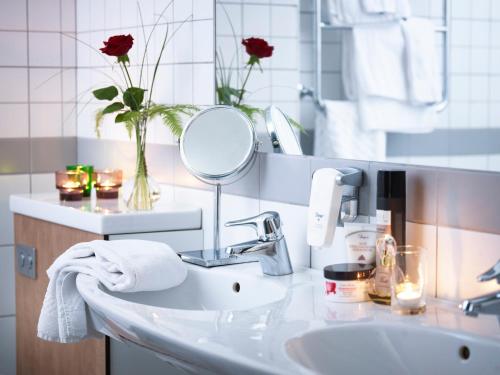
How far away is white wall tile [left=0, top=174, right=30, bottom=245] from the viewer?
3.07 m

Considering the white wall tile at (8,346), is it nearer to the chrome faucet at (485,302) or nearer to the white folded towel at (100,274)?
the white folded towel at (100,274)

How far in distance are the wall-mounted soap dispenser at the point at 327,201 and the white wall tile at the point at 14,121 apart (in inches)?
60.4

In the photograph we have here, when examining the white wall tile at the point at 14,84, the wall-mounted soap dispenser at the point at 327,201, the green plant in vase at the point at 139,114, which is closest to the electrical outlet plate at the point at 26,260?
the green plant in vase at the point at 139,114

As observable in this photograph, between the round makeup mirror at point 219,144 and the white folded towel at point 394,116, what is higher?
the white folded towel at point 394,116

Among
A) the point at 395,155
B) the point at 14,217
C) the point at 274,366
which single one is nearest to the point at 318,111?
the point at 395,155

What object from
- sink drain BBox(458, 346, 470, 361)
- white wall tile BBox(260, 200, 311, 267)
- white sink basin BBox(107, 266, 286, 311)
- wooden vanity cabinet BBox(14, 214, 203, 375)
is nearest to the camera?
sink drain BBox(458, 346, 470, 361)

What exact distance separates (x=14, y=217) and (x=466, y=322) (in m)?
1.69

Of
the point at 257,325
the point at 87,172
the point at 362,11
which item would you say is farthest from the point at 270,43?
the point at 257,325

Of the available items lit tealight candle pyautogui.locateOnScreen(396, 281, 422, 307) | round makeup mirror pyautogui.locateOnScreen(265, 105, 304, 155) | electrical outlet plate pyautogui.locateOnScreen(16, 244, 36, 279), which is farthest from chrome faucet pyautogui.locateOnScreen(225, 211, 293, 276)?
electrical outlet plate pyautogui.locateOnScreen(16, 244, 36, 279)

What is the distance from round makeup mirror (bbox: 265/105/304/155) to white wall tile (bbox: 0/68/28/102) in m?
1.15

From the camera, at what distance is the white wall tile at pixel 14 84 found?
3.06 meters

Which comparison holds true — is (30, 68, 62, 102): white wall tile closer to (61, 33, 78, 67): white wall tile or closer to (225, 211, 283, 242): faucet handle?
(61, 33, 78, 67): white wall tile

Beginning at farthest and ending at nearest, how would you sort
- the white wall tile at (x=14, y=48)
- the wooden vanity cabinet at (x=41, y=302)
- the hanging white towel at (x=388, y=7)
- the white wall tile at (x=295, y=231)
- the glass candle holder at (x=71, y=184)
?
1. the white wall tile at (x=14, y=48)
2. the glass candle holder at (x=71, y=184)
3. the wooden vanity cabinet at (x=41, y=302)
4. the white wall tile at (x=295, y=231)
5. the hanging white towel at (x=388, y=7)

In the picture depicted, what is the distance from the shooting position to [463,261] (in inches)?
66.4
